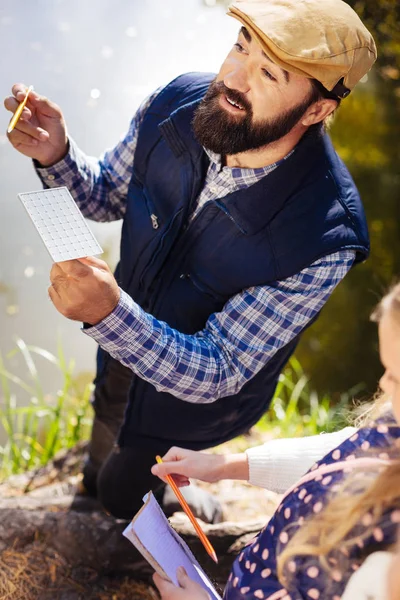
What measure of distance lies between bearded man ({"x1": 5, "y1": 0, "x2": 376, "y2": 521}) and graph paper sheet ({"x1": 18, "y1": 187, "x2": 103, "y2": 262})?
0.05 meters

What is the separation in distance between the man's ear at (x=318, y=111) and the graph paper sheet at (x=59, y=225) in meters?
0.59

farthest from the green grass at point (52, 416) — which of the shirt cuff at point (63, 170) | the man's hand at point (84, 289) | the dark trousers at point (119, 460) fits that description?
the man's hand at point (84, 289)

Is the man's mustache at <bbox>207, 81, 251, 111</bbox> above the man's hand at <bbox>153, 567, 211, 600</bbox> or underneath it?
above

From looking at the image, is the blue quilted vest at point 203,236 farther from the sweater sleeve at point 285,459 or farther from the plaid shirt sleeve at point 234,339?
the sweater sleeve at point 285,459

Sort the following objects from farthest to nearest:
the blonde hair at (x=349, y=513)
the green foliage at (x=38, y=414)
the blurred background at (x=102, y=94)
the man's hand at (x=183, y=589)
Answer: the green foliage at (x=38, y=414)
the blurred background at (x=102, y=94)
the man's hand at (x=183, y=589)
the blonde hair at (x=349, y=513)

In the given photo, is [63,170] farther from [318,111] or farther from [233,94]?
[318,111]

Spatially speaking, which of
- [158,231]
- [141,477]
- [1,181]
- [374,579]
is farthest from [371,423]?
[1,181]

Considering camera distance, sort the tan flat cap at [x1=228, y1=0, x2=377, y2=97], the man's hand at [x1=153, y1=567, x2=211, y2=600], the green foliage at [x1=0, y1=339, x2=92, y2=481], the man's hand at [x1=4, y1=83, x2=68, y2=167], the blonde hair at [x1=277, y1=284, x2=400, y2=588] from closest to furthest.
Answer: the blonde hair at [x1=277, y1=284, x2=400, y2=588] < the man's hand at [x1=153, y1=567, x2=211, y2=600] < the tan flat cap at [x1=228, y1=0, x2=377, y2=97] < the man's hand at [x1=4, y1=83, x2=68, y2=167] < the green foliage at [x1=0, y1=339, x2=92, y2=481]

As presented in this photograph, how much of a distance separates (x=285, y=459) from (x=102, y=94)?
173cm

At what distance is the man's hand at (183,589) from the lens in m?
1.18

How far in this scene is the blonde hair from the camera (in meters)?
0.97

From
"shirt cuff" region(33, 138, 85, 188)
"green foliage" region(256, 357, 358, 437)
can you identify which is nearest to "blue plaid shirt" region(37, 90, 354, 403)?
"shirt cuff" region(33, 138, 85, 188)

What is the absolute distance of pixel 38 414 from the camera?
2.76 metres

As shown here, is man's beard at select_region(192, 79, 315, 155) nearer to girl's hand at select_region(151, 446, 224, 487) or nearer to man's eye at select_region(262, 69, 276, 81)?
man's eye at select_region(262, 69, 276, 81)
